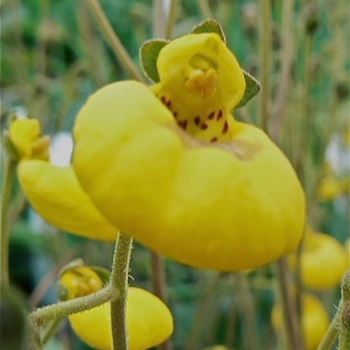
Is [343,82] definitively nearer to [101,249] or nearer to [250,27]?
[250,27]

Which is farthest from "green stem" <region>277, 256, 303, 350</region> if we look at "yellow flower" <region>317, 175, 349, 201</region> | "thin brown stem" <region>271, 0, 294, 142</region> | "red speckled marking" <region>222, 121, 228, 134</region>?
"yellow flower" <region>317, 175, 349, 201</region>

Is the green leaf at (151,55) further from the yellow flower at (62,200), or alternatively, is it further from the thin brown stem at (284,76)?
the thin brown stem at (284,76)

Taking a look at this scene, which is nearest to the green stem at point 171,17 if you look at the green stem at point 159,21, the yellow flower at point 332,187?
the green stem at point 159,21

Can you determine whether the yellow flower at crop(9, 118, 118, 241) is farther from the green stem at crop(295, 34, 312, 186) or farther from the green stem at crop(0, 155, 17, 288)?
the green stem at crop(295, 34, 312, 186)

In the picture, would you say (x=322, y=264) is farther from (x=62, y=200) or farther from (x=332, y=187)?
(x=62, y=200)

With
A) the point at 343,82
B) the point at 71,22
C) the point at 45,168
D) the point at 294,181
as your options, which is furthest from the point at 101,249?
the point at 71,22

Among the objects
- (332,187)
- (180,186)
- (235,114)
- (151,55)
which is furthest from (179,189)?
(332,187)

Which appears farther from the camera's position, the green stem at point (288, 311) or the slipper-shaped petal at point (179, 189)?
the green stem at point (288, 311)
